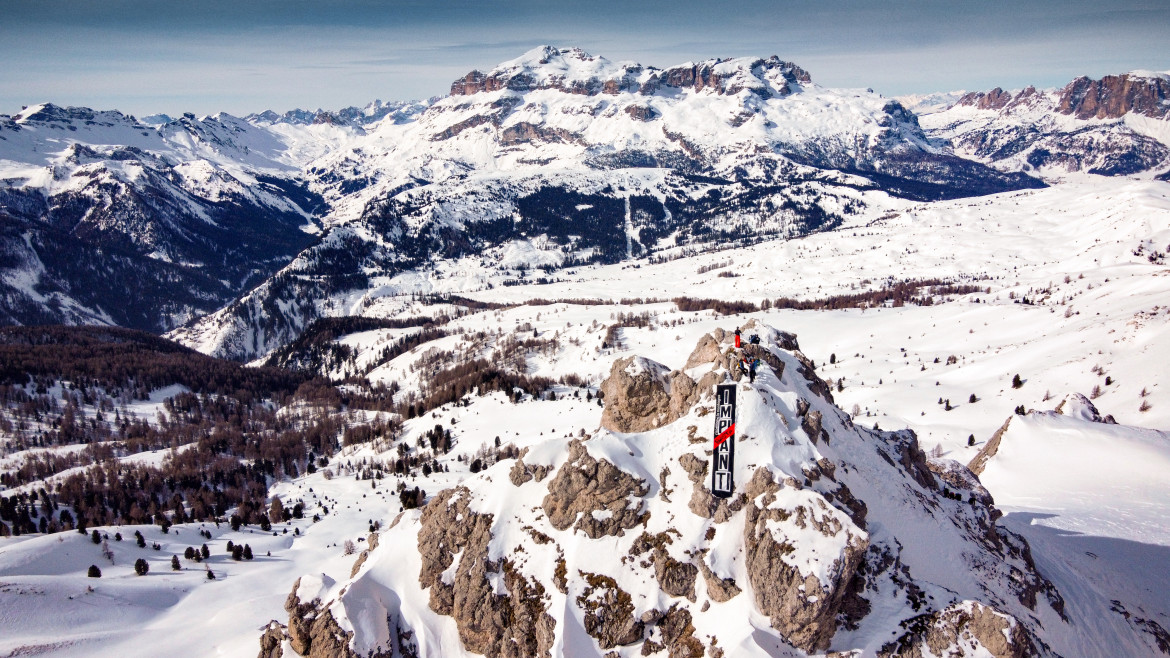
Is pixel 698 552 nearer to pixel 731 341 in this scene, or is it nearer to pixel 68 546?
pixel 731 341

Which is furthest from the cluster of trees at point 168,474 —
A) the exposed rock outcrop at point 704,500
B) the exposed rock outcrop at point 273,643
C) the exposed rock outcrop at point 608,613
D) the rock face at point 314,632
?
the exposed rock outcrop at point 704,500

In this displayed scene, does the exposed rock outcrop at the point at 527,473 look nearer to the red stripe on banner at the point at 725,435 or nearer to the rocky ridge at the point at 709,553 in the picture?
the rocky ridge at the point at 709,553

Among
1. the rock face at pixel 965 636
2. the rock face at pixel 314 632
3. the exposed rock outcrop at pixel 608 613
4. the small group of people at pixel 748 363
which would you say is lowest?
the rock face at pixel 314 632

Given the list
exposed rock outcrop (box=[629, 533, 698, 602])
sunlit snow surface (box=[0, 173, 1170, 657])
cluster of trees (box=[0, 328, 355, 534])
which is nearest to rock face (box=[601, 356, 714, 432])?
sunlit snow surface (box=[0, 173, 1170, 657])

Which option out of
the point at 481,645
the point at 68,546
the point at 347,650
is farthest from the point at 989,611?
the point at 68,546

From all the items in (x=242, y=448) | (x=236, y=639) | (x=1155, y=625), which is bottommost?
(x=242, y=448)

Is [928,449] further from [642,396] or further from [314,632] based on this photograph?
[314,632]
